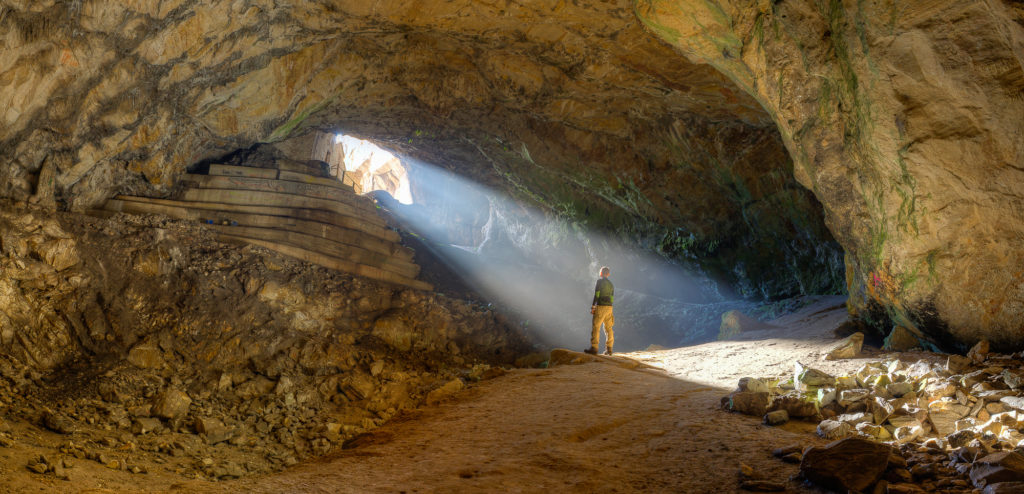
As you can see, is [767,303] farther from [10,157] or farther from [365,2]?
[10,157]

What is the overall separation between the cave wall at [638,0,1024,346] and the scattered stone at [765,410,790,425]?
252 centimetres

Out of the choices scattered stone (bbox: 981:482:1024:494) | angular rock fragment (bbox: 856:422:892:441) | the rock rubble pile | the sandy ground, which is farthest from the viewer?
angular rock fragment (bbox: 856:422:892:441)

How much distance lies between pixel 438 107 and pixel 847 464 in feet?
28.6

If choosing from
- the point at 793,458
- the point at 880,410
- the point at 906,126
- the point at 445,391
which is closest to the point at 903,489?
the point at 793,458

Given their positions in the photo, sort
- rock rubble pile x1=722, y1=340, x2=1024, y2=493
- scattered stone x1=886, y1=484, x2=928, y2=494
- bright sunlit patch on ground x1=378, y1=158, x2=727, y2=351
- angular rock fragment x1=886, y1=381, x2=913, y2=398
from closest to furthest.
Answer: scattered stone x1=886, y1=484, x2=928, y2=494 → rock rubble pile x1=722, y1=340, x2=1024, y2=493 → angular rock fragment x1=886, y1=381, x2=913, y2=398 → bright sunlit patch on ground x1=378, y1=158, x2=727, y2=351

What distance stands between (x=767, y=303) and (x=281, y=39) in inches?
436

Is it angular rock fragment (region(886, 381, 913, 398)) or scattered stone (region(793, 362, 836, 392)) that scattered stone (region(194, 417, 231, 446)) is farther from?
angular rock fragment (region(886, 381, 913, 398))

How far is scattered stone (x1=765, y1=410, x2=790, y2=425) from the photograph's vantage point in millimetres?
3420

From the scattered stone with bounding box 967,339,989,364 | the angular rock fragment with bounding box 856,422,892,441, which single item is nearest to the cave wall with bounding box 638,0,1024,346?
the scattered stone with bounding box 967,339,989,364

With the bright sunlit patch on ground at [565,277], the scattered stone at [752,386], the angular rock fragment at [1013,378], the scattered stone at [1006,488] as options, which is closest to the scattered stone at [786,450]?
the scattered stone at [1006,488]

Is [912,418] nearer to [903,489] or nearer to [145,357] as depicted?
[903,489]

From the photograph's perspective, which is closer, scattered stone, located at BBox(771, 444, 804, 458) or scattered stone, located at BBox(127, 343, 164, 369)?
scattered stone, located at BBox(771, 444, 804, 458)

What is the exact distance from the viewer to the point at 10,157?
212 inches

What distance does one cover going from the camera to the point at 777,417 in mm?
3430
